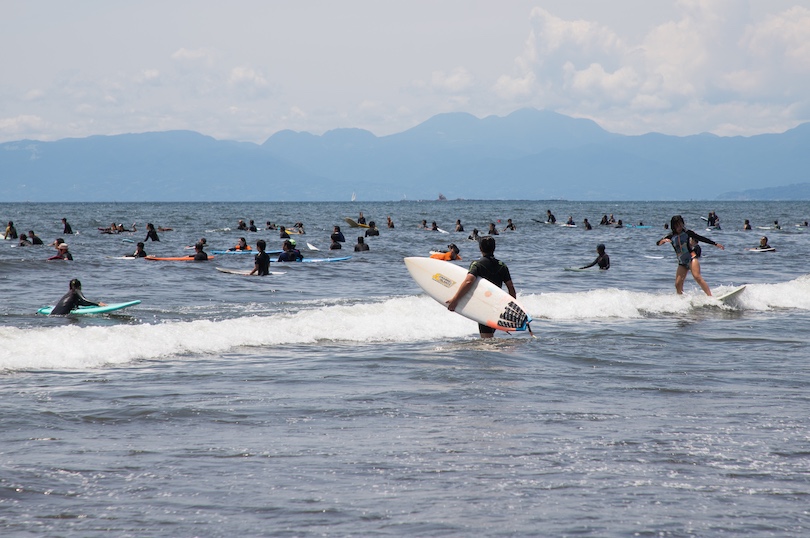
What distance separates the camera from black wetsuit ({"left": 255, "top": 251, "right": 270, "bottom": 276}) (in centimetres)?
2558

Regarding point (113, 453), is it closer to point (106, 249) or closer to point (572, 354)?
point (572, 354)

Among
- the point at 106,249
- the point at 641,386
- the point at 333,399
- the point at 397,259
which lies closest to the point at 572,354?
the point at 641,386

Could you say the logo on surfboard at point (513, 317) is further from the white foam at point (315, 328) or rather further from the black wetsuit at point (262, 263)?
the black wetsuit at point (262, 263)

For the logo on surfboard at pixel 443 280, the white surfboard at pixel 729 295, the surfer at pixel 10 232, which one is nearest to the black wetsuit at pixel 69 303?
the logo on surfboard at pixel 443 280

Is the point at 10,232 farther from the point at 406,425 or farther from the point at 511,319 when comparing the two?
the point at 406,425

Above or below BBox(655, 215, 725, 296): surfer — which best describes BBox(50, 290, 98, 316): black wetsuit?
below

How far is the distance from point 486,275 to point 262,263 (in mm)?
13911

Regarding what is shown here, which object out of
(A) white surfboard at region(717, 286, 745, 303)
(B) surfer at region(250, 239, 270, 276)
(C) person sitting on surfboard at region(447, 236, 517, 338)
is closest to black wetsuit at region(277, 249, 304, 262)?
(B) surfer at region(250, 239, 270, 276)

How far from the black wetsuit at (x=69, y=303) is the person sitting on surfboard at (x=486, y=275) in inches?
332

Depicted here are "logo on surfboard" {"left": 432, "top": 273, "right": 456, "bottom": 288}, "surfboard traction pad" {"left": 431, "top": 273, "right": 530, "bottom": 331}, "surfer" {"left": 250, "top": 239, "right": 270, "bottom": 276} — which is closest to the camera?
"surfboard traction pad" {"left": 431, "top": 273, "right": 530, "bottom": 331}

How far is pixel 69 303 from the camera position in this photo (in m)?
17.0

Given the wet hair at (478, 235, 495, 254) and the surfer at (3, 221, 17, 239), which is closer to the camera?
the wet hair at (478, 235, 495, 254)

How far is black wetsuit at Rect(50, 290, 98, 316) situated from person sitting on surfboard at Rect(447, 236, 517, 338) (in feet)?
27.7

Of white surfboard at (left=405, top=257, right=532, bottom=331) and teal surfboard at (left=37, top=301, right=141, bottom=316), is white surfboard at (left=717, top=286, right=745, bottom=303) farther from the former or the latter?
teal surfboard at (left=37, top=301, right=141, bottom=316)
